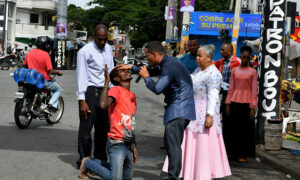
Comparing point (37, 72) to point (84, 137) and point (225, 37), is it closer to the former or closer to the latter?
point (84, 137)

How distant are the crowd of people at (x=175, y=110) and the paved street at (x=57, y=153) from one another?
1.60ft

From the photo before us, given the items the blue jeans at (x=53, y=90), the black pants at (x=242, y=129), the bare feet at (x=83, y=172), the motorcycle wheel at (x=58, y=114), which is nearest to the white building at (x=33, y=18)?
the motorcycle wheel at (x=58, y=114)

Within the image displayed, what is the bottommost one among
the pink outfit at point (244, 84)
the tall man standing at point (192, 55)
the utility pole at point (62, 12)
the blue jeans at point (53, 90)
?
the blue jeans at point (53, 90)

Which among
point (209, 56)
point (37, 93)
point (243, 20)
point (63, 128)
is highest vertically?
point (243, 20)

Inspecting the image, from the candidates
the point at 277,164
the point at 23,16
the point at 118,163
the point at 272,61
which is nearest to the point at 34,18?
the point at 23,16

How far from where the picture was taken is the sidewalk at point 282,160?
722 cm

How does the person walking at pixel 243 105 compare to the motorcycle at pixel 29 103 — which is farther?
the motorcycle at pixel 29 103

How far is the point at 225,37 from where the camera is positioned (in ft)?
81.3

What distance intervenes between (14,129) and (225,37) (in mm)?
16569

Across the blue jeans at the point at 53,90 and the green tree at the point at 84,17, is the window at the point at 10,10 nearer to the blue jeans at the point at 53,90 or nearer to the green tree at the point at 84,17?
the green tree at the point at 84,17

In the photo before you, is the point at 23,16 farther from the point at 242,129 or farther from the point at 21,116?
the point at 242,129

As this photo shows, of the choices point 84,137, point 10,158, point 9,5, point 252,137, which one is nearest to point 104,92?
point 84,137

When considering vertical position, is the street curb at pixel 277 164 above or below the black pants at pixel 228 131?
below

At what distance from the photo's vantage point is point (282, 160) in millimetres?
7883
